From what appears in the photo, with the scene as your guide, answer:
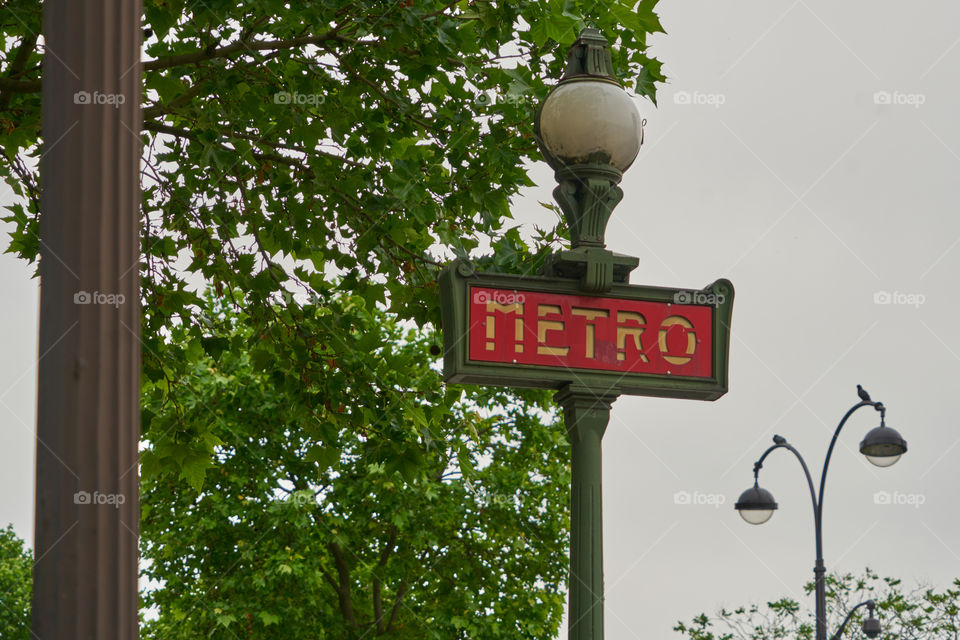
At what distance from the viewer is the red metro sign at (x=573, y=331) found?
Answer: 151 inches

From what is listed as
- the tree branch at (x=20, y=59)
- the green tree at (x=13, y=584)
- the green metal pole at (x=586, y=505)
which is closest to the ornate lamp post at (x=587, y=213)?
the green metal pole at (x=586, y=505)

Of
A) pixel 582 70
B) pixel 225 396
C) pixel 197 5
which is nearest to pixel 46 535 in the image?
pixel 582 70

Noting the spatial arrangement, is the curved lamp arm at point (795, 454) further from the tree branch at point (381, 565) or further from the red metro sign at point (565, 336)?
the red metro sign at point (565, 336)

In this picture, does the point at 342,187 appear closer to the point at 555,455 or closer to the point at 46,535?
the point at 46,535

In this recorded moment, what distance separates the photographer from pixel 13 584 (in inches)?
2016

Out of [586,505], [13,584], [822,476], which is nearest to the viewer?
[586,505]

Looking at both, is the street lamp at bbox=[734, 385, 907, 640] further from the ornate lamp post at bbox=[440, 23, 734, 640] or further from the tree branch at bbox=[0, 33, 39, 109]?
the ornate lamp post at bbox=[440, 23, 734, 640]

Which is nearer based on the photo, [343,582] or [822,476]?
[822,476]

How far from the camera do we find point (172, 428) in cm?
845

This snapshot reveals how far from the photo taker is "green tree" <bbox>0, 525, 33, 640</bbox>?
46.9m

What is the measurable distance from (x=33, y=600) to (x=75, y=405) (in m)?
0.34

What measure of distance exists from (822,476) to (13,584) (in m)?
40.7

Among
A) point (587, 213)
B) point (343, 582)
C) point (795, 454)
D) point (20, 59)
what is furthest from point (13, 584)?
point (587, 213)

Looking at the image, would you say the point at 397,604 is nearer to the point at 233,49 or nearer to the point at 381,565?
the point at 381,565
